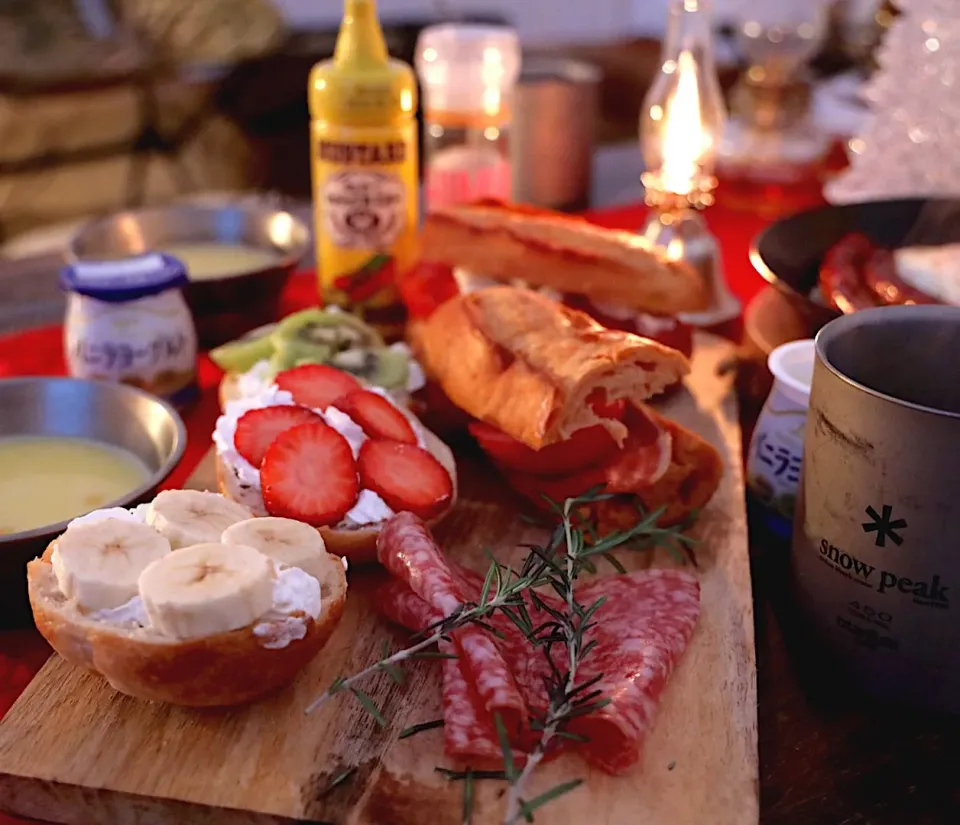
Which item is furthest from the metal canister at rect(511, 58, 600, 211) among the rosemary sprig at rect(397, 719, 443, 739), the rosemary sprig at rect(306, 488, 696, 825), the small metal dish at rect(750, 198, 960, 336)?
the rosemary sprig at rect(397, 719, 443, 739)

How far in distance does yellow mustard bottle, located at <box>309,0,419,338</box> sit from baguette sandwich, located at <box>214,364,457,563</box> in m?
0.45

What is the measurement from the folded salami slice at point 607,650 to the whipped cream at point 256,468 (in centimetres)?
6

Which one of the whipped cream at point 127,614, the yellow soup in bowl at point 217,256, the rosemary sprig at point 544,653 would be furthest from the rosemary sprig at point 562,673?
the yellow soup in bowl at point 217,256

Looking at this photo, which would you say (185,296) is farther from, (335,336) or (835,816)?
(835,816)

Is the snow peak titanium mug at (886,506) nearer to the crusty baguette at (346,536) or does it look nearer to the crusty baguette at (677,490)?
the crusty baguette at (677,490)

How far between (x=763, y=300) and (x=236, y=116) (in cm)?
357

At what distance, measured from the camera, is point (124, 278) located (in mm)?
1478

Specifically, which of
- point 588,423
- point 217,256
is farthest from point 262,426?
point 217,256

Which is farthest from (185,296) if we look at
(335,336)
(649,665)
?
(649,665)

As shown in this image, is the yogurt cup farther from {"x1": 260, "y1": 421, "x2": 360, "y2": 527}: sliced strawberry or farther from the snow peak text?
{"x1": 260, "y1": 421, "x2": 360, "y2": 527}: sliced strawberry

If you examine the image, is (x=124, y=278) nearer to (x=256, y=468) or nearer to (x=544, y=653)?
(x=256, y=468)

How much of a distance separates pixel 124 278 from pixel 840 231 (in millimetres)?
1138

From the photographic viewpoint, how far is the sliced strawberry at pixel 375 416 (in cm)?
125

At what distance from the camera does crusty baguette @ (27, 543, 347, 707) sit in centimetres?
89
